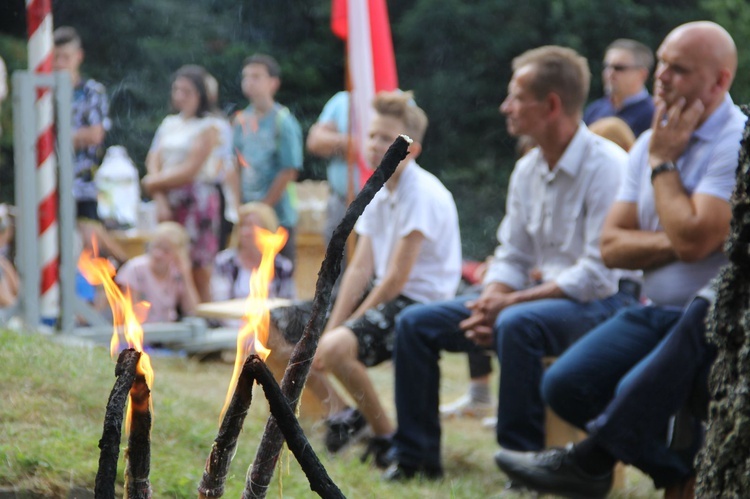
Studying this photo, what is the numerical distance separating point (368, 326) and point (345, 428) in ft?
1.62

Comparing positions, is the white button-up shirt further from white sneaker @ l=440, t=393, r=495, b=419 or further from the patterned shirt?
the patterned shirt

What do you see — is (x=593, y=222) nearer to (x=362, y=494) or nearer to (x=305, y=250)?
(x=362, y=494)

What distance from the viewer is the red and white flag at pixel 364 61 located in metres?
7.35

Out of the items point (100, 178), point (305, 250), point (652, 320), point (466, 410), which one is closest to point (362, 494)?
point (652, 320)

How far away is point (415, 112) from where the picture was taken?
5.52 metres

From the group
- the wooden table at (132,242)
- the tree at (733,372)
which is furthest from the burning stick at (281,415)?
the wooden table at (132,242)

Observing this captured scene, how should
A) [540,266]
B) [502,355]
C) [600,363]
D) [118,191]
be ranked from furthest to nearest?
[118,191]
[540,266]
[502,355]
[600,363]

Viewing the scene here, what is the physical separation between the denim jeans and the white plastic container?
276 inches

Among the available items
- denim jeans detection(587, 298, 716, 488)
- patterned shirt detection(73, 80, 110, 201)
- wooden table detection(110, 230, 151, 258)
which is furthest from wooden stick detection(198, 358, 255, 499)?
wooden table detection(110, 230, 151, 258)

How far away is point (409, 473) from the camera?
480cm

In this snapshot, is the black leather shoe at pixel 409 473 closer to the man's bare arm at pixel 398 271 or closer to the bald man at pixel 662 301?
the bald man at pixel 662 301

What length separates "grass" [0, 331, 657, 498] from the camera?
10.7 ft

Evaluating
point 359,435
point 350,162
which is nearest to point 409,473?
point 359,435

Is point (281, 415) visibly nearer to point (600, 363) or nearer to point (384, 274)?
point (600, 363)
